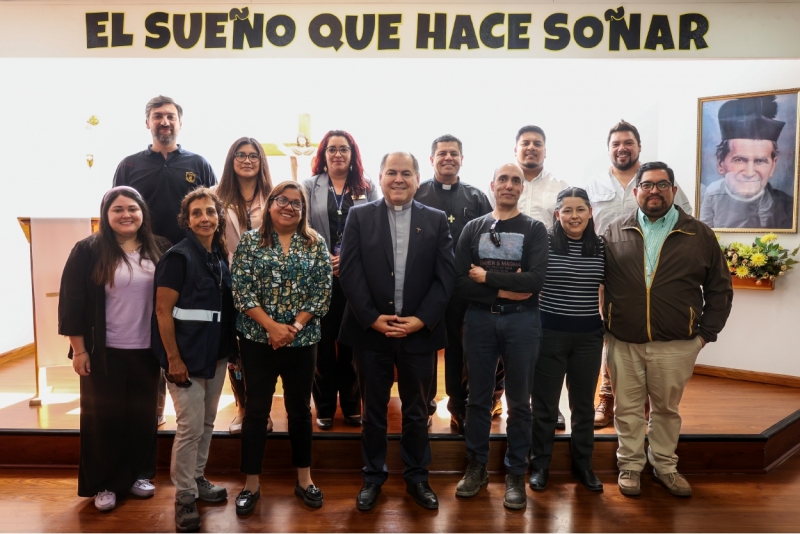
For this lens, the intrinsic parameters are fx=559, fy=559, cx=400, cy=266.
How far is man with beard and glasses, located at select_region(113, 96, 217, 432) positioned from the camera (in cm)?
300

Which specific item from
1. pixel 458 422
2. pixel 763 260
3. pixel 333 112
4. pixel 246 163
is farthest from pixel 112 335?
pixel 763 260

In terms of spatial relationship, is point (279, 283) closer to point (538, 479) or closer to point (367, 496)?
point (367, 496)

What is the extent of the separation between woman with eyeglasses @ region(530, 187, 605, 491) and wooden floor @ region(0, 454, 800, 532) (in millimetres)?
234

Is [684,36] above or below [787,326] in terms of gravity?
above

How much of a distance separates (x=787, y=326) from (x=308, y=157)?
4.26 meters

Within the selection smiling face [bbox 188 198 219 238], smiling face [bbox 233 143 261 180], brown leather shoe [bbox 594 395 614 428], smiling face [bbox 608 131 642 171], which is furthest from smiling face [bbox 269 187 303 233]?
brown leather shoe [bbox 594 395 614 428]

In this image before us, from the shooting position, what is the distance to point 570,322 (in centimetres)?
274

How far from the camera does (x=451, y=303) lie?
10.00ft

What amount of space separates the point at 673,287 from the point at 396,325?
4.58 feet

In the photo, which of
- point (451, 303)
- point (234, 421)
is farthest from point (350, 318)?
point (234, 421)

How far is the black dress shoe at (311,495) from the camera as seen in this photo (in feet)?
8.63

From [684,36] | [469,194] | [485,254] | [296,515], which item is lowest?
[296,515]

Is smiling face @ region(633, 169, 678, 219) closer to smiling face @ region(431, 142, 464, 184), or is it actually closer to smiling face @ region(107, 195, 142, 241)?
smiling face @ region(431, 142, 464, 184)

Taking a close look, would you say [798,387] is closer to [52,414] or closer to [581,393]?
[581,393]
